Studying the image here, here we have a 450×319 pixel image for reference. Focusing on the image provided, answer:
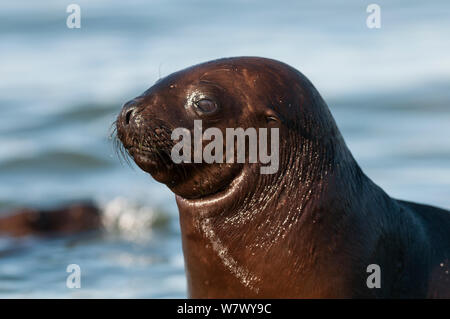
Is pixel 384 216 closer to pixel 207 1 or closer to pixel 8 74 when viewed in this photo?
pixel 8 74

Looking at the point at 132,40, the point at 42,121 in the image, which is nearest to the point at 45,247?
the point at 42,121

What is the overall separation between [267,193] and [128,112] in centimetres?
94

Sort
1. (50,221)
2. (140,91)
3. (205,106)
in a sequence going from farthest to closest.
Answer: (140,91) → (50,221) → (205,106)

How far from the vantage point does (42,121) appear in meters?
18.8

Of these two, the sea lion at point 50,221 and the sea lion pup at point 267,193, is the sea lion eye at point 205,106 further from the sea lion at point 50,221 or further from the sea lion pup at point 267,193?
the sea lion at point 50,221

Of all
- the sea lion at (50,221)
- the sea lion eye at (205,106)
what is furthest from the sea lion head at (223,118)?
the sea lion at (50,221)

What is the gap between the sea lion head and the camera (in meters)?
7.07

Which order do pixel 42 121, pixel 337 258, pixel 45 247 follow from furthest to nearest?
pixel 42 121
pixel 45 247
pixel 337 258

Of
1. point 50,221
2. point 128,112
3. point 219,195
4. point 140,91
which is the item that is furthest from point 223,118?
point 140,91

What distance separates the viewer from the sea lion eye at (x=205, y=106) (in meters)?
7.06

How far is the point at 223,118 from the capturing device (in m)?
7.07

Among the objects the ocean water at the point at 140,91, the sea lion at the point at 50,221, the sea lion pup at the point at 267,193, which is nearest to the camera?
the sea lion pup at the point at 267,193

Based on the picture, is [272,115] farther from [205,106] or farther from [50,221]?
[50,221]
